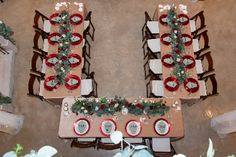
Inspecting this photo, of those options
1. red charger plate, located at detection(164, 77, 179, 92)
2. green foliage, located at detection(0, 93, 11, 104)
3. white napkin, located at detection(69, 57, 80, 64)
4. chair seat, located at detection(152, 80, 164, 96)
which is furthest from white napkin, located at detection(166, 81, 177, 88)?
green foliage, located at detection(0, 93, 11, 104)

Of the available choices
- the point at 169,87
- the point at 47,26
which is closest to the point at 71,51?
the point at 47,26

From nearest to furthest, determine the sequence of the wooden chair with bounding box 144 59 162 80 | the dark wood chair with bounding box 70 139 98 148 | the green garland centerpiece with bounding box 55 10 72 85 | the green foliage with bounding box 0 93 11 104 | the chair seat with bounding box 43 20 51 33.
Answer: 1. the dark wood chair with bounding box 70 139 98 148
2. the green garland centerpiece with bounding box 55 10 72 85
3. the green foliage with bounding box 0 93 11 104
4. the wooden chair with bounding box 144 59 162 80
5. the chair seat with bounding box 43 20 51 33

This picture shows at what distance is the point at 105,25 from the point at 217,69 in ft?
9.50

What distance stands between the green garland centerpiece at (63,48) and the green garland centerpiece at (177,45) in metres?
2.15

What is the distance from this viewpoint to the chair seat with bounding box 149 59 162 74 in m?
6.36

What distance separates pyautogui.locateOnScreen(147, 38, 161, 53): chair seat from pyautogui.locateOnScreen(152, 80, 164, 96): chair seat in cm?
73

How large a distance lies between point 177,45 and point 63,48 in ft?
7.73

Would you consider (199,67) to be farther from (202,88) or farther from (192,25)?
(192,25)

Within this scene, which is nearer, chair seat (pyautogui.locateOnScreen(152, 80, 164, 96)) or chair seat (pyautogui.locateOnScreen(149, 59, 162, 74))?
chair seat (pyautogui.locateOnScreen(152, 80, 164, 96))

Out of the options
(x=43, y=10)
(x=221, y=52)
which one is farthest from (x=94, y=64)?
(x=221, y=52)

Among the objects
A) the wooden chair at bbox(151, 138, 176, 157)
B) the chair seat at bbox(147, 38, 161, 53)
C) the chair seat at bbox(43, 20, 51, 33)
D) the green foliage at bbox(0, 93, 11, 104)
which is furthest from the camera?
the chair seat at bbox(43, 20, 51, 33)

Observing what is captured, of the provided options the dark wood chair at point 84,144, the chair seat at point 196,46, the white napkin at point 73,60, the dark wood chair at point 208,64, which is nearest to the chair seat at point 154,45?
the chair seat at point 196,46

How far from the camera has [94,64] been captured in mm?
7164

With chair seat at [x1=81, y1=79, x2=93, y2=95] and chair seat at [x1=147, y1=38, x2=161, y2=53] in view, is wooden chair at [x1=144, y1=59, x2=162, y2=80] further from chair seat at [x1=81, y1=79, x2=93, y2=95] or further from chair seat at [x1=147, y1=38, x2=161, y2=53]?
chair seat at [x1=81, y1=79, x2=93, y2=95]
